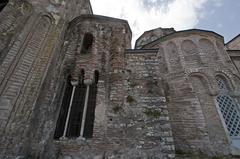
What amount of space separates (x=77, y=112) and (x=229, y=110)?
689 centimetres

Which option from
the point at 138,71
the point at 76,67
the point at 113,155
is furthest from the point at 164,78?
the point at 113,155

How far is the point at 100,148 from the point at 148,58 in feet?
13.6

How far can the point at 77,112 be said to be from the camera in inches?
248

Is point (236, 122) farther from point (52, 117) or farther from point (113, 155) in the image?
point (52, 117)

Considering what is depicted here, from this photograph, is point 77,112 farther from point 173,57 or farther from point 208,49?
point 208,49

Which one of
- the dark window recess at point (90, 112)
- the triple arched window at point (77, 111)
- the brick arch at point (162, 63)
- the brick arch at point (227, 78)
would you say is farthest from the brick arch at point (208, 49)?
the dark window recess at point (90, 112)

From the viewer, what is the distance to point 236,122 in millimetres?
7668

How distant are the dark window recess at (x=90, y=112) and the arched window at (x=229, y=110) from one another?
586 cm

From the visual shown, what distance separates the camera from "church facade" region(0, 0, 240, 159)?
217 inches

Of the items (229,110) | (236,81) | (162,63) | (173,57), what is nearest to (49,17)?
(162,63)

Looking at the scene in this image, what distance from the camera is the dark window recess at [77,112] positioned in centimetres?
589

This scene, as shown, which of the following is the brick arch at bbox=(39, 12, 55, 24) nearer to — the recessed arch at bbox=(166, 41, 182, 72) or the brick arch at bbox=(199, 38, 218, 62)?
the recessed arch at bbox=(166, 41, 182, 72)

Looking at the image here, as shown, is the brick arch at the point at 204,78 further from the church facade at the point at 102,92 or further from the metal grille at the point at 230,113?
the metal grille at the point at 230,113

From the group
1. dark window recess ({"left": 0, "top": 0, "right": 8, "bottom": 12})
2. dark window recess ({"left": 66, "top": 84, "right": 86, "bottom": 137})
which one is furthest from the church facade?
dark window recess ({"left": 0, "top": 0, "right": 8, "bottom": 12})
